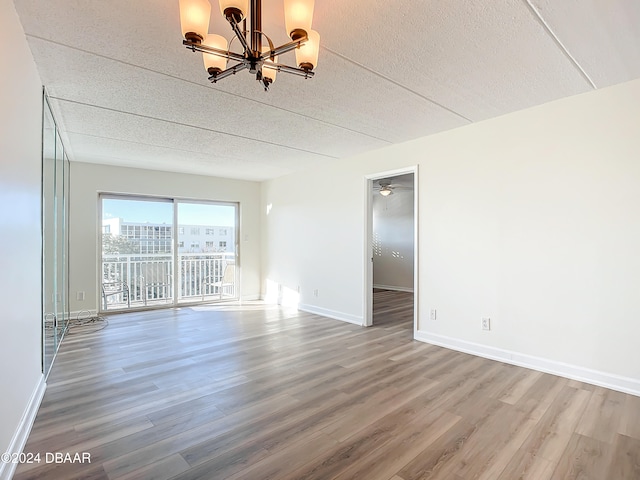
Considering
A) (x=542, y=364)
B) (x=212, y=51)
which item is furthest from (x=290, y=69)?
(x=542, y=364)

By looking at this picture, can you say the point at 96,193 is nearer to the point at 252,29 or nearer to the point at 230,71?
the point at 230,71

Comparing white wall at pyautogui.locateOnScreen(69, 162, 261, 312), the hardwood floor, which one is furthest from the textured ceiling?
the hardwood floor

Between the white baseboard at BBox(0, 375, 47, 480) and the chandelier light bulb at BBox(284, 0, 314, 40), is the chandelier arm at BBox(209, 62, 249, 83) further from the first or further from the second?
the white baseboard at BBox(0, 375, 47, 480)

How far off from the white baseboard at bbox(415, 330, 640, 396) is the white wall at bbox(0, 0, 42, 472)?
359cm

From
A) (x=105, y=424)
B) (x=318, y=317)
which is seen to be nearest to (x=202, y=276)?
(x=318, y=317)

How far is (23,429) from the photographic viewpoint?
1981 mm

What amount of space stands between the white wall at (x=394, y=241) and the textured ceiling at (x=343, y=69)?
4360 millimetres

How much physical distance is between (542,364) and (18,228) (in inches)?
161

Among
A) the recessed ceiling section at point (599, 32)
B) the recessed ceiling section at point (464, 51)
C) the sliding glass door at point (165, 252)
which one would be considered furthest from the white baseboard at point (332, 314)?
the recessed ceiling section at point (599, 32)

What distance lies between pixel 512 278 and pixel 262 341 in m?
2.75

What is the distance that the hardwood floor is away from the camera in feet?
5.88

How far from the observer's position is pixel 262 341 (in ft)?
13.1

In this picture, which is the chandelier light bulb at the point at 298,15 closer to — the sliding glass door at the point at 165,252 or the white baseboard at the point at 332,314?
the white baseboard at the point at 332,314

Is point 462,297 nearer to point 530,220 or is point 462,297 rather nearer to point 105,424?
point 530,220
